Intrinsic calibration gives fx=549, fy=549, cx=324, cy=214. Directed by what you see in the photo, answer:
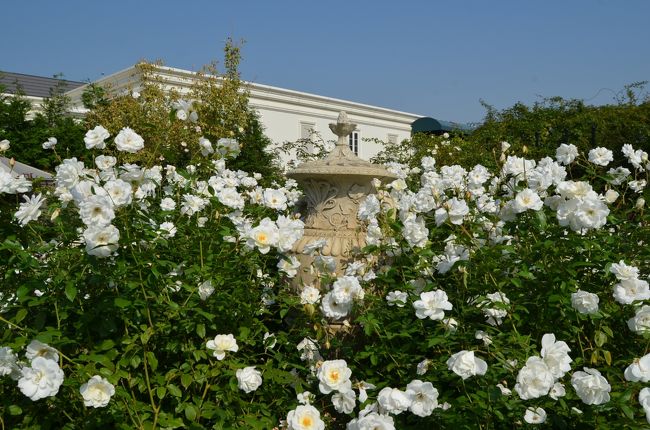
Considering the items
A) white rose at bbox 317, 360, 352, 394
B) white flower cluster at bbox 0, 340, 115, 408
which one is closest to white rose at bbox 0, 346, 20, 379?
white flower cluster at bbox 0, 340, 115, 408

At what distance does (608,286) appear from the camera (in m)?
2.09

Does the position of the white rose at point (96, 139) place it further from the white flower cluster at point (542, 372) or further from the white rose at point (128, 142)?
the white flower cluster at point (542, 372)

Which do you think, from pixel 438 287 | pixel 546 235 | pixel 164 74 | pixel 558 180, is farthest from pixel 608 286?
pixel 164 74

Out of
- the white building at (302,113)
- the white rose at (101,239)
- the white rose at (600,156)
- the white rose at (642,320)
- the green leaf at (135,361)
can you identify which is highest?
the white building at (302,113)

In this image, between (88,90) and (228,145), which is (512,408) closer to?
(228,145)

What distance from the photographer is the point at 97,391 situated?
1.63 metres

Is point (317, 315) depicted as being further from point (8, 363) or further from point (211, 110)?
point (211, 110)

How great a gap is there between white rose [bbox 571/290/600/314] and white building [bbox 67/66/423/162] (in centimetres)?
1527

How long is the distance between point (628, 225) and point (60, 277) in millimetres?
2190

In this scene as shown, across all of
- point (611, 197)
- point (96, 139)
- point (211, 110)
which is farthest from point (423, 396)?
point (211, 110)

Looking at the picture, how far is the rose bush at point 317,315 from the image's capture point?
1657mm

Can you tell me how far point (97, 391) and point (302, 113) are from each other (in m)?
19.9

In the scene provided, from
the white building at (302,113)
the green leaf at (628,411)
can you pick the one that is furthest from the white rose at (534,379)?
the white building at (302,113)

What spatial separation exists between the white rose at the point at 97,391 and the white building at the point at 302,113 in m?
15.6
